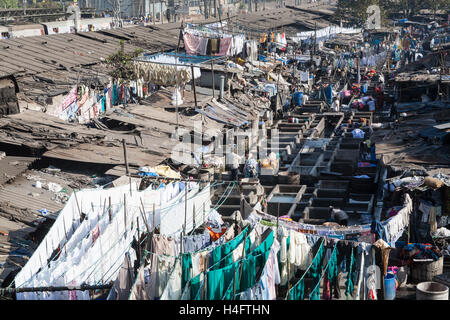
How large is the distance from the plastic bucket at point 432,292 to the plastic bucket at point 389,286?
1172 mm

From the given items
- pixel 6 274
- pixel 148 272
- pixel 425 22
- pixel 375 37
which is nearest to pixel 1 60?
pixel 6 274

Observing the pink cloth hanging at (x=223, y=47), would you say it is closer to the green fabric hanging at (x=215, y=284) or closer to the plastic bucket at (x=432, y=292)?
the plastic bucket at (x=432, y=292)

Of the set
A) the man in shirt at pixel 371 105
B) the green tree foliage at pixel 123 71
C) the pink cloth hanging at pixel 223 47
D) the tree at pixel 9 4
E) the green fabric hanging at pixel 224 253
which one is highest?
the tree at pixel 9 4

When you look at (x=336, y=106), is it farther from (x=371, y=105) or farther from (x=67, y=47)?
(x=67, y=47)

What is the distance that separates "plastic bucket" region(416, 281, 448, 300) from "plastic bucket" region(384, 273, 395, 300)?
1172 mm

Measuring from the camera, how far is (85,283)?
12.6 m

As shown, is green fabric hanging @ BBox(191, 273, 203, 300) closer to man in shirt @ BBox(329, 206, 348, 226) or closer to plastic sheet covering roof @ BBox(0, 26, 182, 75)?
man in shirt @ BBox(329, 206, 348, 226)

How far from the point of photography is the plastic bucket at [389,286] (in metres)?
13.1

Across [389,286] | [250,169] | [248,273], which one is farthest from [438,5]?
[248,273]

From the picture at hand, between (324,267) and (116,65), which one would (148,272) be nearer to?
(324,267)

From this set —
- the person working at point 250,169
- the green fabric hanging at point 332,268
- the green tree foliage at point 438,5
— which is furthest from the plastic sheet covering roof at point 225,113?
the green tree foliage at point 438,5

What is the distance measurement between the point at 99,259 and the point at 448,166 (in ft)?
34.1

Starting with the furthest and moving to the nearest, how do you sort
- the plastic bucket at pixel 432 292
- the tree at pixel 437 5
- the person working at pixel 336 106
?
the tree at pixel 437 5 < the person working at pixel 336 106 < the plastic bucket at pixel 432 292

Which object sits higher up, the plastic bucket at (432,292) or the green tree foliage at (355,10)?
the green tree foliage at (355,10)
